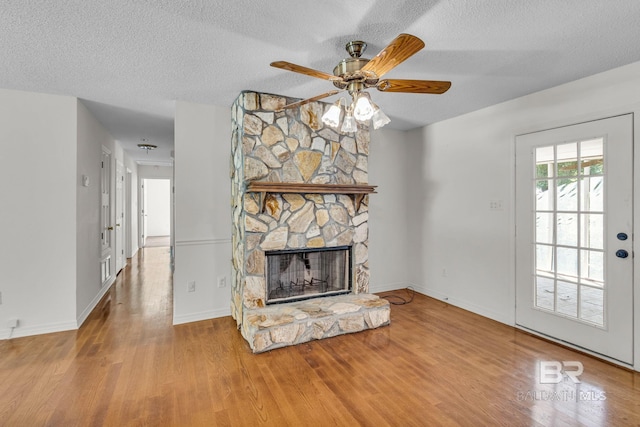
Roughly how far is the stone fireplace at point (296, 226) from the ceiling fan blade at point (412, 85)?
133 centimetres

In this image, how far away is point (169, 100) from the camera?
3271 mm

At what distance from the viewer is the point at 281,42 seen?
2.10m

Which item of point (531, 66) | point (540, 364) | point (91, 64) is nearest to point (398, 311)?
A: point (540, 364)

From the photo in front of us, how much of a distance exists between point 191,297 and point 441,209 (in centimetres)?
334

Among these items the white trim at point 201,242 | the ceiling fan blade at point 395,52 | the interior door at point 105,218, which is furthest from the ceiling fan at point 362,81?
the interior door at point 105,218

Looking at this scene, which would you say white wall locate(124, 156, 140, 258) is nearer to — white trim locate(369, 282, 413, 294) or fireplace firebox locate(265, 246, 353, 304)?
fireplace firebox locate(265, 246, 353, 304)

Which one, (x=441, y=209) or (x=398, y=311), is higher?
(x=441, y=209)

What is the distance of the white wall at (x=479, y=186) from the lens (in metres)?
2.67

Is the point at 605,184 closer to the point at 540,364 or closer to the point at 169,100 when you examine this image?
Answer: the point at 540,364

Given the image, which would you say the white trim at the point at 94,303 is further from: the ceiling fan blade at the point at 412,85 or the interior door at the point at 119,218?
the ceiling fan blade at the point at 412,85

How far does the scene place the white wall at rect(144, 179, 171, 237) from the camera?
11.5 m

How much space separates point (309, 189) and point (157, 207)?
10.4 m

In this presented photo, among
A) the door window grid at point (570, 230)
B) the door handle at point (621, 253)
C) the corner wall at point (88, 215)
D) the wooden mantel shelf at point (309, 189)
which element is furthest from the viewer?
the corner wall at point (88, 215)

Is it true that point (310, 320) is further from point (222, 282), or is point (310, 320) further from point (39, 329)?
point (39, 329)
